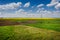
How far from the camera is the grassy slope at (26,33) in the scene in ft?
9.57

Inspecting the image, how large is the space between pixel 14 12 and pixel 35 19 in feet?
1.65

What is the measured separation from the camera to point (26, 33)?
9.70 ft

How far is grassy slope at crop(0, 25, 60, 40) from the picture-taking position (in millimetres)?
2918

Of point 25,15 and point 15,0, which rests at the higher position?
point 15,0

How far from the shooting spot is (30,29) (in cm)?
299

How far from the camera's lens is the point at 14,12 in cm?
304

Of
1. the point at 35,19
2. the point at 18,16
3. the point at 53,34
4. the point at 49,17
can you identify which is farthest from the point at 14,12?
the point at 53,34

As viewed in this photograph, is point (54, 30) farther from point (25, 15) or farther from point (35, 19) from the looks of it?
point (25, 15)

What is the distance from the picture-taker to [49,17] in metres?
3.05

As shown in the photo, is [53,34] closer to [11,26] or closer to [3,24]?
[11,26]

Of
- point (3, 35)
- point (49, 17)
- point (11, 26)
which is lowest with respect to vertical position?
point (3, 35)

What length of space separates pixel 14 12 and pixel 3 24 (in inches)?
14.3

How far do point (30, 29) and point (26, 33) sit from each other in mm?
127

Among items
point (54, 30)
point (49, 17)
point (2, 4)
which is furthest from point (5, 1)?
point (54, 30)
